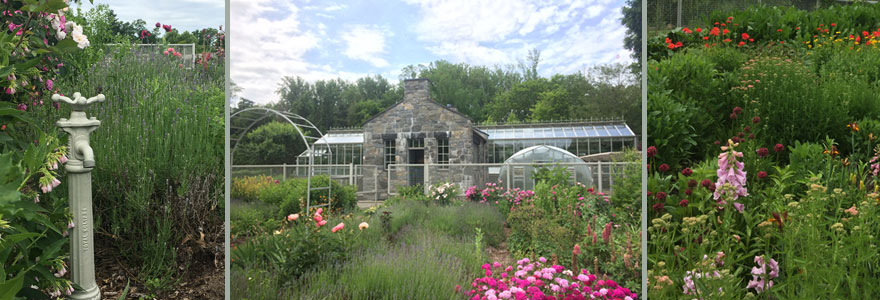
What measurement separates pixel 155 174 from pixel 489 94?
88.3 inches

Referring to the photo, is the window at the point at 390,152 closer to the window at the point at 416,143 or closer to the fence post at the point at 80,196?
the window at the point at 416,143

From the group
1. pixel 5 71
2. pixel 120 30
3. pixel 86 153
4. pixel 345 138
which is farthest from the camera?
pixel 120 30

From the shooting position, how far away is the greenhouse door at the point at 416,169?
2.30 meters

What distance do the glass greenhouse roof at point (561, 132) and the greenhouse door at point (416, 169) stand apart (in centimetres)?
41

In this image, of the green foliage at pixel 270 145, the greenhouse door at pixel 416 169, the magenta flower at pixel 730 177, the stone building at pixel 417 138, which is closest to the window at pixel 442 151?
the stone building at pixel 417 138

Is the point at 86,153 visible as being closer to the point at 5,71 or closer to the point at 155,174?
the point at 5,71

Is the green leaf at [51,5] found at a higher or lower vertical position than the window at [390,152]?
higher

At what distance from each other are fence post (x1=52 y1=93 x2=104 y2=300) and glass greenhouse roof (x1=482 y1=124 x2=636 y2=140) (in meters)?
1.95

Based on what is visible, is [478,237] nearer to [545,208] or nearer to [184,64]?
[545,208]

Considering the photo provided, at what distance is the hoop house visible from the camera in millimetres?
2361

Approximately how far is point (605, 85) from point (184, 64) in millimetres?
3927

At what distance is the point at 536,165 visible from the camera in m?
2.44

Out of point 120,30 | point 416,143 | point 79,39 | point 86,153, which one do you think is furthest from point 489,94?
point 120,30

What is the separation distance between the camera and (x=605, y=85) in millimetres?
2469
